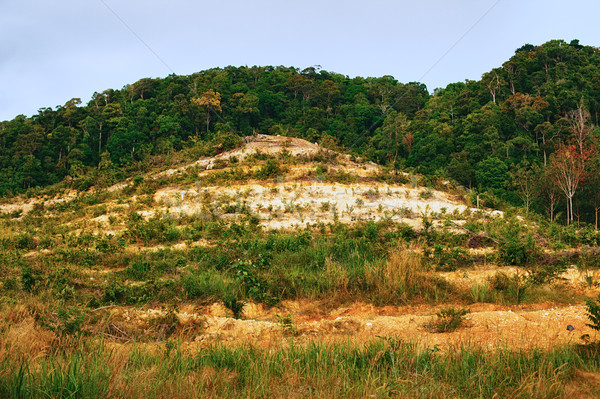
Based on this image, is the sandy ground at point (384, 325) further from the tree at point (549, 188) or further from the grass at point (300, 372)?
the tree at point (549, 188)

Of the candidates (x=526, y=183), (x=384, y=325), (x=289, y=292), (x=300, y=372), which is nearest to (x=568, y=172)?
(x=526, y=183)

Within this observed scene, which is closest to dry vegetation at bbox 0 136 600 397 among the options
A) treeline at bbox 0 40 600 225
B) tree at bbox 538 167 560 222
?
tree at bbox 538 167 560 222

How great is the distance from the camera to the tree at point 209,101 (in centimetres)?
5262

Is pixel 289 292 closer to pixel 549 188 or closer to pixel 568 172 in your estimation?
pixel 568 172

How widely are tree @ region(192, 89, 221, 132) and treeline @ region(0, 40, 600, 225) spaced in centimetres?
29

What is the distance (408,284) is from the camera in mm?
7812

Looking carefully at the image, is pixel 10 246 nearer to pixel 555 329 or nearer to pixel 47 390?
pixel 47 390

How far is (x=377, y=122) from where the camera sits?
5578cm

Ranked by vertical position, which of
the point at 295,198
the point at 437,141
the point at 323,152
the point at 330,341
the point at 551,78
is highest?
the point at 551,78

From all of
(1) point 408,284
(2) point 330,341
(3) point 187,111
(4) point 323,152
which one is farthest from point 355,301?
(3) point 187,111

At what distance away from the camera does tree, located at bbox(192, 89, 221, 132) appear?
52625 mm

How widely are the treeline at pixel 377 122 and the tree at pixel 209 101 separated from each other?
29cm

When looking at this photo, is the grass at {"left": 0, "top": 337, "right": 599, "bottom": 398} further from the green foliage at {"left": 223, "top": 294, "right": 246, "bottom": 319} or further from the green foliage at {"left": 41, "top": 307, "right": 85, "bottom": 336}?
the green foliage at {"left": 223, "top": 294, "right": 246, "bottom": 319}

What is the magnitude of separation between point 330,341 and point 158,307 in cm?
416
